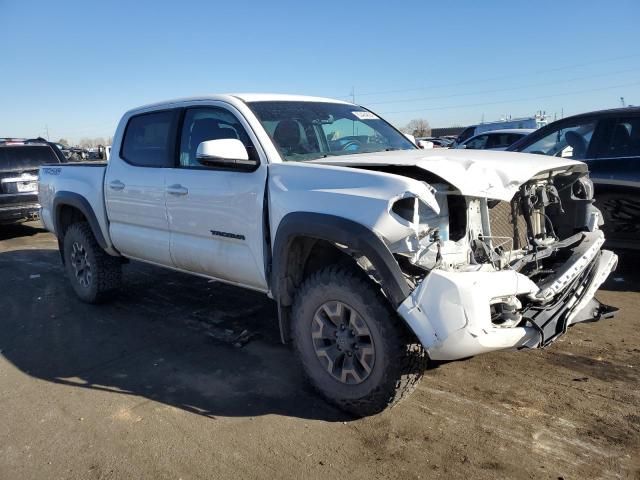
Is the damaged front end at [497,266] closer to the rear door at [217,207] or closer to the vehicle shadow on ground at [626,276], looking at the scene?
the rear door at [217,207]

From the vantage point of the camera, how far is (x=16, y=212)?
398 inches

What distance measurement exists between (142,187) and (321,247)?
210cm

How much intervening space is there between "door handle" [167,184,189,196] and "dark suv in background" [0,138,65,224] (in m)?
6.69

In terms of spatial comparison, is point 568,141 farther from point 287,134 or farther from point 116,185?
point 116,185

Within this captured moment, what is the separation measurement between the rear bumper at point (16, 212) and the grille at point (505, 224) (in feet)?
30.1

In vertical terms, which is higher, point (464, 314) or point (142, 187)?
point (142, 187)

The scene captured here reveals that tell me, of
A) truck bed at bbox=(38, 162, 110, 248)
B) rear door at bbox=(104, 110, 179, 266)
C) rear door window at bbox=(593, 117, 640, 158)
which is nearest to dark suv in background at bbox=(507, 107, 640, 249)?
rear door window at bbox=(593, 117, 640, 158)

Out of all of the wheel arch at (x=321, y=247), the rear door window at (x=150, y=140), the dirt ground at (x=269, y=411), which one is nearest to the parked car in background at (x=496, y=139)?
the dirt ground at (x=269, y=411)

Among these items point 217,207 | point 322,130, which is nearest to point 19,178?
point 217,207

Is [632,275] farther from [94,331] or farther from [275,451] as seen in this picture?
[94,331]

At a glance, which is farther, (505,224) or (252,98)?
(252,98)

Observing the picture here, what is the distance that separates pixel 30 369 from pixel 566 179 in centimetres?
444

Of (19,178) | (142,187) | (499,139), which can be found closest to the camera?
(142,187)

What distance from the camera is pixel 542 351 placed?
4109 millimetres
